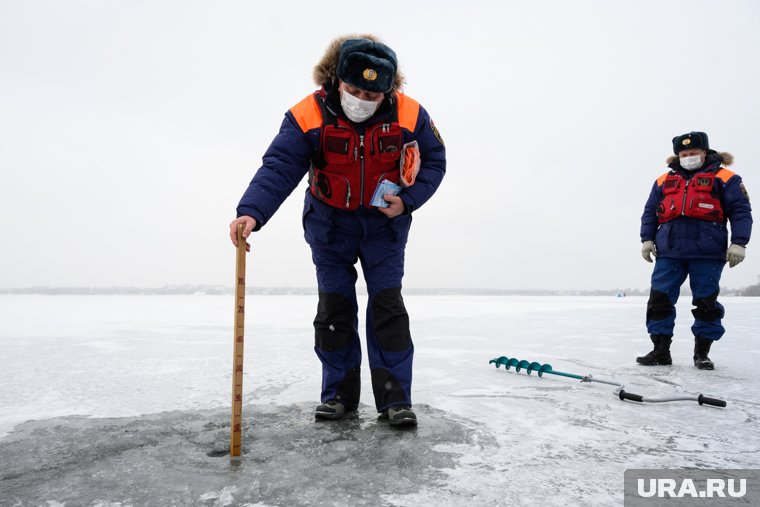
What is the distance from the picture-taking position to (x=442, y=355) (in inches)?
163

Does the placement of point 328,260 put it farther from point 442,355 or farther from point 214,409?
point 442,355

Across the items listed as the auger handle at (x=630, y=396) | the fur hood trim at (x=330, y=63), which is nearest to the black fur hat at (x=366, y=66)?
the fur hood trim at (x=330, y=63)

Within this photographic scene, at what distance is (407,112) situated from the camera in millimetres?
2273

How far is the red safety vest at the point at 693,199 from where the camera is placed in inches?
154

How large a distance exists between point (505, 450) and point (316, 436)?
728 mm

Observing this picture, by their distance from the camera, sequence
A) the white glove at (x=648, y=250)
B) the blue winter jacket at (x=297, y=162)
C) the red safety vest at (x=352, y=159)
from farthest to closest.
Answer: the white glove at (x=648, y=250)
the red safety vest at (x=352, y=159)
the blue winter jacket at (x=297, y=162)

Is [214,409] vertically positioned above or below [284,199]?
below

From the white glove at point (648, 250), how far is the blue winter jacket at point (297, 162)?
292cm

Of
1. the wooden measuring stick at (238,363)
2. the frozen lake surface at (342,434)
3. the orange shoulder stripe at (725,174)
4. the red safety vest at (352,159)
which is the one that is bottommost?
the frozen lake surface at (342,434)

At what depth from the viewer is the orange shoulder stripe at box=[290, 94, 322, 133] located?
216 cm

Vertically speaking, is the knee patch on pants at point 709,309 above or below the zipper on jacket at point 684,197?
below

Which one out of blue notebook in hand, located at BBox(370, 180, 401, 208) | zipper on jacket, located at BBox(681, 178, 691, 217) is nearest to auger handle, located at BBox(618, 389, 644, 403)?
blue notebook in hand, located at BBox(370, 180, 401, 208)

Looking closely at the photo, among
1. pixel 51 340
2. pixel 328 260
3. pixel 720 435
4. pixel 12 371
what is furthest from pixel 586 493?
pixel 51 340

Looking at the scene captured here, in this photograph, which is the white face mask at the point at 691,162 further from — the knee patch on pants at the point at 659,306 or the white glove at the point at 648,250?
the knee patch on pants at the point at 659,306
